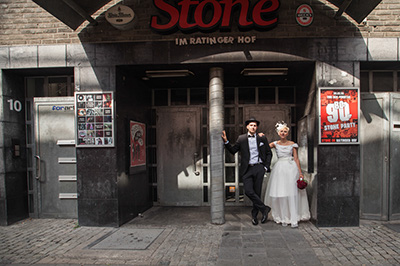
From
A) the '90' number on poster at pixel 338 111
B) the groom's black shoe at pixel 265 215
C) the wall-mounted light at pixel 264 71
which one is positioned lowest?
the groom's black shoe at pixel 265 215

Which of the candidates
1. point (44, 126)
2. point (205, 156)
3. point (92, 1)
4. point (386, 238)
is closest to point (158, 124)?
point (205, 156)

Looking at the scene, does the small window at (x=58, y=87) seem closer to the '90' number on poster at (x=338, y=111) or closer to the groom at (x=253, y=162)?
the groom at (x=253, y=162)

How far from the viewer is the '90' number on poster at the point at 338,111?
16.2ft

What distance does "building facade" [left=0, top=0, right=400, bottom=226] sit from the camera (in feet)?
16.3

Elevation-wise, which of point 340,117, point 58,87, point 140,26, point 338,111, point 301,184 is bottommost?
point 301,184

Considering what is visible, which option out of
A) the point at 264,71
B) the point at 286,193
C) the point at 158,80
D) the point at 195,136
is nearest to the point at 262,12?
the point at 264,71

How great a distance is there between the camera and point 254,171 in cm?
515

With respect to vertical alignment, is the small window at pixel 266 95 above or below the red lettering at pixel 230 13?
below

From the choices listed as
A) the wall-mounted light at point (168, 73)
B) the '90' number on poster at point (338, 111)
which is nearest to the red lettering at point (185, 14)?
the wall-mounted light at point (168, 73)

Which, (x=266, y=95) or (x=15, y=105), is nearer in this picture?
(x=15, y=105)

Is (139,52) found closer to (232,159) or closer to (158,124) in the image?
(158,124)

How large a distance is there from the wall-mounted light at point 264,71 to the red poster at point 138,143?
281 cm

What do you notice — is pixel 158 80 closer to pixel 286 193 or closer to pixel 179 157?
pixel 179 157

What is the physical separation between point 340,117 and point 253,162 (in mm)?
1946
